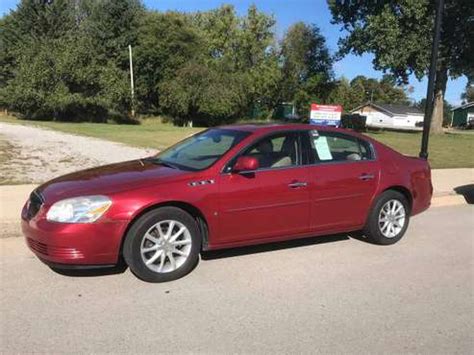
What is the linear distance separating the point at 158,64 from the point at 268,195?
49.4 meters

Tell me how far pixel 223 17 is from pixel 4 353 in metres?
60.2

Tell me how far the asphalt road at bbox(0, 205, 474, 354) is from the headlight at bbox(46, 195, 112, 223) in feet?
2.18

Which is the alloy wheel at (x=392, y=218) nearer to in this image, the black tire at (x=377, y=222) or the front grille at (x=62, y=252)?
the black tire at (x=377, y=222)

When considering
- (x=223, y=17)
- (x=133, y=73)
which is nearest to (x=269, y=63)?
(x=223, y=17)

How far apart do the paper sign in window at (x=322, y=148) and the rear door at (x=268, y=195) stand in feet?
0.84

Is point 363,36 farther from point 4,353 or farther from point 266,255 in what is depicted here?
point 4,353

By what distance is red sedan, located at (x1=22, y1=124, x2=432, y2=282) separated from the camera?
5.39 metres

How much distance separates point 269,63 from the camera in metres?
59.3

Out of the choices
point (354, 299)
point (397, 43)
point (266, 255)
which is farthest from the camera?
point (397, 43)

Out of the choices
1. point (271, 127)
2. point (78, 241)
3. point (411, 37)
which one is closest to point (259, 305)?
point (78, 241)

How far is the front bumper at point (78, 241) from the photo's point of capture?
17.3ft

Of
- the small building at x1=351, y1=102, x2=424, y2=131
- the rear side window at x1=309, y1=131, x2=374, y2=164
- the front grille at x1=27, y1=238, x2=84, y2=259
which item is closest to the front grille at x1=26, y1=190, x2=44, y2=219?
the front grille at x1=27, y1=238, x2=84, y2=259

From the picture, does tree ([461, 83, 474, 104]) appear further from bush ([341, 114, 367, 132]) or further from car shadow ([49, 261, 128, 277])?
car shadow ([49, 261, 128, 277])

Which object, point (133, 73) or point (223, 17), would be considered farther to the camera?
point (223, 17)
